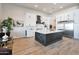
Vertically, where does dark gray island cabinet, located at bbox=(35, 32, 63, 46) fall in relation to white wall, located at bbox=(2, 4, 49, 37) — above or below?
below

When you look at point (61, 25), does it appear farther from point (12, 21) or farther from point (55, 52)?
point (12, 21)

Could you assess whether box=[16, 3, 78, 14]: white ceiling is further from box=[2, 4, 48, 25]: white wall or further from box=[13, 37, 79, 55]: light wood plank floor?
box=[13, 37, 79, 55]: light wood plank floor

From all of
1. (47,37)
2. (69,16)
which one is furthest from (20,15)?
(69,16)

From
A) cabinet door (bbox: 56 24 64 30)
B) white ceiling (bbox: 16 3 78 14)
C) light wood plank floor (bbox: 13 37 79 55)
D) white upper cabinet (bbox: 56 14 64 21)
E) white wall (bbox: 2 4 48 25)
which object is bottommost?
light wood plank floor (bbox: 13 37 79 55)

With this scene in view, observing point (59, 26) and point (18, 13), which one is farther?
point (59, 26)

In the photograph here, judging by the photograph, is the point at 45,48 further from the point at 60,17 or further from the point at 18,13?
the point at 18,13

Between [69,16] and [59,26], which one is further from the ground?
[69,16]

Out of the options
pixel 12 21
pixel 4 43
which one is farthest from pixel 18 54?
pixel 12 21

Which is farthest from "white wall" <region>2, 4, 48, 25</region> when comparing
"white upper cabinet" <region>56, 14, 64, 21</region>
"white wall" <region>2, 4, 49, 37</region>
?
"white upper cabinet" <region>56, 14, 64, 21</region>

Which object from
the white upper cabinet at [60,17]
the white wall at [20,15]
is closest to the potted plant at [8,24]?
the white wall at [20,15]

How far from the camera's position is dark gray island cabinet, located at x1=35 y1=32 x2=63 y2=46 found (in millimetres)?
2668

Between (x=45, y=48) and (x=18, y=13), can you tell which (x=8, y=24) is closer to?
(x=18, y=13)

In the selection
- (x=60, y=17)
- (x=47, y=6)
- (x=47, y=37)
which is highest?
(x=47, y=6)

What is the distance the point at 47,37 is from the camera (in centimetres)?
268
